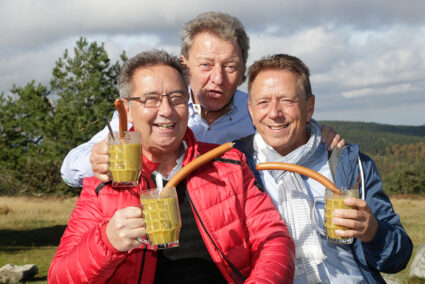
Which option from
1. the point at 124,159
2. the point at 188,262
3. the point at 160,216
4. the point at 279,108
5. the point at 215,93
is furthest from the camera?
the point at 215,93

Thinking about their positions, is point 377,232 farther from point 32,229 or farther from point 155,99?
point 32,229

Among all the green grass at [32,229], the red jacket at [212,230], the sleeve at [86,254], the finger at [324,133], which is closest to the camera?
the sleeve at [86,254]

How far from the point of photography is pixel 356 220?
3.41m

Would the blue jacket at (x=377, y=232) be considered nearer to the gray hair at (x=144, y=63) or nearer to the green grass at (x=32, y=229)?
the gray hair at (x=144, y=63)

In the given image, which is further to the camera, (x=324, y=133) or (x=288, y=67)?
(x=324, y=133)

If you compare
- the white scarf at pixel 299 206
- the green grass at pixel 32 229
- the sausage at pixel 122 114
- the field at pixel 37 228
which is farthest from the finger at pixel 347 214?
the green grass at pixel 32 229

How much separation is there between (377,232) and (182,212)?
1.50 m

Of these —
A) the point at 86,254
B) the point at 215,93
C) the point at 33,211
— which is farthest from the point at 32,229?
the point at 86,254

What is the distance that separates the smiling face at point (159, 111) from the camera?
358 centimetres

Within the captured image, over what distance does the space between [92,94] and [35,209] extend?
25.3ft

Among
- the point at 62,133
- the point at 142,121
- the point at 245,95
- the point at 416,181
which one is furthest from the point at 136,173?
the point at 416,181

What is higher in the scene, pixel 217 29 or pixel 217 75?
pixel 217 29

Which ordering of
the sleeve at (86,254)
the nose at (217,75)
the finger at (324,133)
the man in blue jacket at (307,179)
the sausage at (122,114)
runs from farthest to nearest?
1. the nose at (217,75)
2. the finger at (324,133)
3. the man in blue jacket at (307,179)
4. the sausage at (122,114)
5. the sleeve at (86,254)

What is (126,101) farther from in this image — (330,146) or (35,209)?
→ (35,209)
